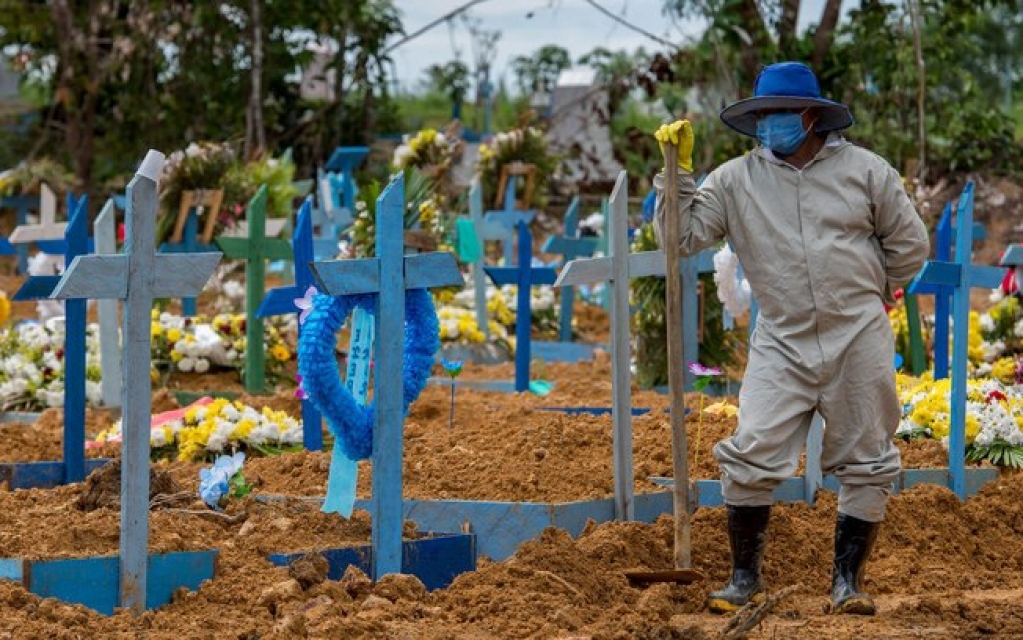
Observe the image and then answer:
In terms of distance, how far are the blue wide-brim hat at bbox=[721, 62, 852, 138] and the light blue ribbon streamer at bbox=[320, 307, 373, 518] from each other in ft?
4.78

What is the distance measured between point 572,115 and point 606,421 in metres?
16.5

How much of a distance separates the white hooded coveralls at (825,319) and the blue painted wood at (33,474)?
292 centimetres

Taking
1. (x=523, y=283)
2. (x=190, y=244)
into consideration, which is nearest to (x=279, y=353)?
(x=523, y=283)

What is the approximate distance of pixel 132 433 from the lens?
534 cm

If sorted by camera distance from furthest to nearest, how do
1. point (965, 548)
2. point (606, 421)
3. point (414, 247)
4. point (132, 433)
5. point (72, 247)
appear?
1. point (414, 247)
2. point (606, 421)
3. point (72, 247)
4. point (965, 548)
5. point (132, 433)

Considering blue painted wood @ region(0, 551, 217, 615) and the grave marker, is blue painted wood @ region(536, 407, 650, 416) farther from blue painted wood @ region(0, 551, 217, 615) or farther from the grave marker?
blue painted wood @ region(0, 551, 217, 615)

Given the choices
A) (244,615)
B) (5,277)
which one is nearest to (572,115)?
(5,277)

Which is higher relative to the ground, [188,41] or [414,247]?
[188,41]

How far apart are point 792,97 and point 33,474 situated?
3.50 meters

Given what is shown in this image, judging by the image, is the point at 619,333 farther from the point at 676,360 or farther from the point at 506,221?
the point at 506,221

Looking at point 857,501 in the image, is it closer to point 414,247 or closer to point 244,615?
point 244,615

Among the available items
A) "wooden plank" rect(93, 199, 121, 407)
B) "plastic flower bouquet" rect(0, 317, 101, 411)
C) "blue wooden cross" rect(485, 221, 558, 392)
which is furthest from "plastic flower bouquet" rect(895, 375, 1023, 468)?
"plastic flower bouquet" rect(0, 317, 101, 411)

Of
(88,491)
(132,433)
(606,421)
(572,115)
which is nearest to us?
(132,433)

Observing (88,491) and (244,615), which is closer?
(244,615)
